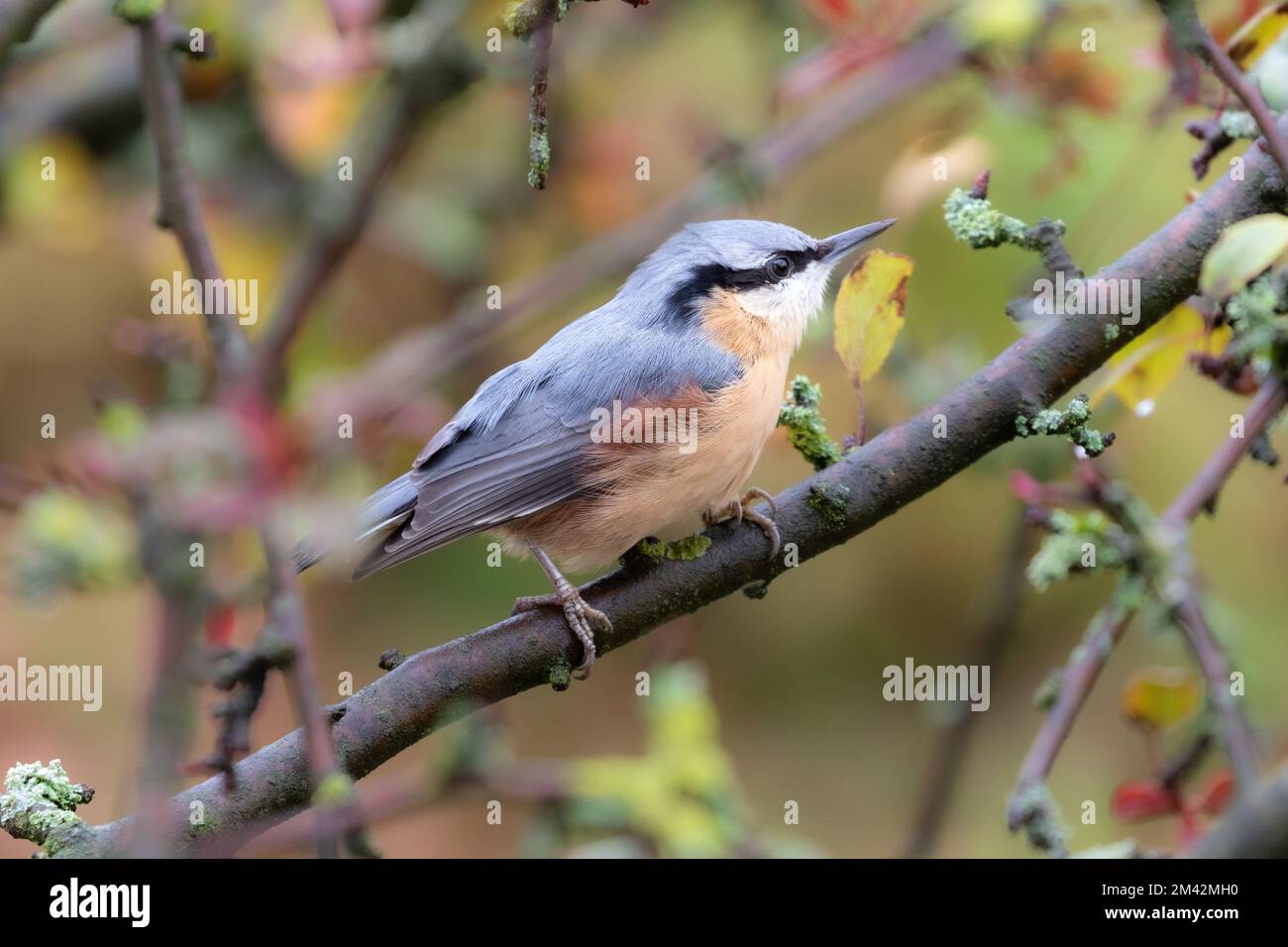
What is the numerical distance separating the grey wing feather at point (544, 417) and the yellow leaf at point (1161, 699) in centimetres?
124

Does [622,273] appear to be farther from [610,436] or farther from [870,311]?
[870,311]

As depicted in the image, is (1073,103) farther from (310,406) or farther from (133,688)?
(133,688)

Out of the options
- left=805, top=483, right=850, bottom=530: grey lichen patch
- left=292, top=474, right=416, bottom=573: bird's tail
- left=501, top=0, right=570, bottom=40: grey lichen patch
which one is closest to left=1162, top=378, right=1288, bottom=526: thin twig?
left=805, top=483, right=850, bottom=530: grey lichen patch

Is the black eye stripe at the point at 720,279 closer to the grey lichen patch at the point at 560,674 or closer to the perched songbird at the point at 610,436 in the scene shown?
the perched songbird at the point at 610,436

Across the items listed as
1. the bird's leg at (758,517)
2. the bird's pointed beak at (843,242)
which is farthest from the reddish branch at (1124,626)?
the bird's pointed beak at (843,242)

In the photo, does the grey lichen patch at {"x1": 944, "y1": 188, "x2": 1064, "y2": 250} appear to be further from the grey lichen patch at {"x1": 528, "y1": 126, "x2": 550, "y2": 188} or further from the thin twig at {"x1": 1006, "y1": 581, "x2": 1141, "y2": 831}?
the grey lichen patch at {"x1": 528, "y1": 126, "x2": 550, "y2": 188}

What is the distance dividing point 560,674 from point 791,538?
488 mm

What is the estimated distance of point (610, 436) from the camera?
3016mm

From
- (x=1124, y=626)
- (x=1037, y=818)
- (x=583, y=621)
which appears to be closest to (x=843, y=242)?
(x=583, y=621)

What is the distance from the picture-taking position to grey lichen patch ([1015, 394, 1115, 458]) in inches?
83.9

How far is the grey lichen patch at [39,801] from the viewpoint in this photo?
6.93 ft


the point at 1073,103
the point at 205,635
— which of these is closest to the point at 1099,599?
the point at 1073,103

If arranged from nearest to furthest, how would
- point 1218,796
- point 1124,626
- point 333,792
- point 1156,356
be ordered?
point 333,792 < point 1124,626 < point 1218,796 < point 1156,356

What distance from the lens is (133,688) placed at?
4098mm
